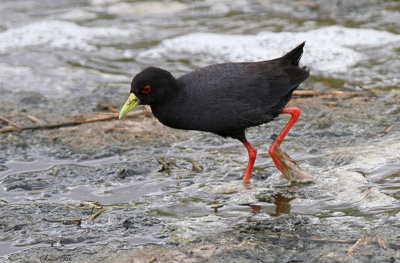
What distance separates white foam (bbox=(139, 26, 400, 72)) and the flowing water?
0.03 meters

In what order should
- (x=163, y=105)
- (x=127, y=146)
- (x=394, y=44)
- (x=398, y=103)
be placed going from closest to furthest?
1. (x=163, y=105)
2. (x=127, y=146)
3. (x=398, y=103)
4. (x=394, y=44)

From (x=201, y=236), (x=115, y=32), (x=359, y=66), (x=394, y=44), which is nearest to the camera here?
(x=201, y=236)

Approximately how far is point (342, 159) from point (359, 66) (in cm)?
329

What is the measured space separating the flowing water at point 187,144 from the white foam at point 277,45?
3 centimetres

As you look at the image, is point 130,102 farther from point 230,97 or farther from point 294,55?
point 294,55

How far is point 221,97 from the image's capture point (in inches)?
198

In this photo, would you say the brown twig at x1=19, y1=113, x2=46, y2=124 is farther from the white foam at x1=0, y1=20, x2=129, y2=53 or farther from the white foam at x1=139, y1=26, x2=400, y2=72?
the white foam at x1=0, y1=20, x2=129, y2=53

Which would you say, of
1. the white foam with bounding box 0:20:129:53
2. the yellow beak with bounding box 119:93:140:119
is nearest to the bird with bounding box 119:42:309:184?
the yellow beak with bounding box 119:93:140:119

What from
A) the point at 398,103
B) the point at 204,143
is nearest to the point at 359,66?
the point at 398,103

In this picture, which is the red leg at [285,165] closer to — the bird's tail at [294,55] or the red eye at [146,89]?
the bird's tail at [294,55]

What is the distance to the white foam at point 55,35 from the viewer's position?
10203 mm

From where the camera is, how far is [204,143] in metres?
6.42

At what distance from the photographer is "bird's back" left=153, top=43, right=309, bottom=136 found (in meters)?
5.01

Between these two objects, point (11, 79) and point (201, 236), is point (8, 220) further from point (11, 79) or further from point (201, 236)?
point (11, 79)
